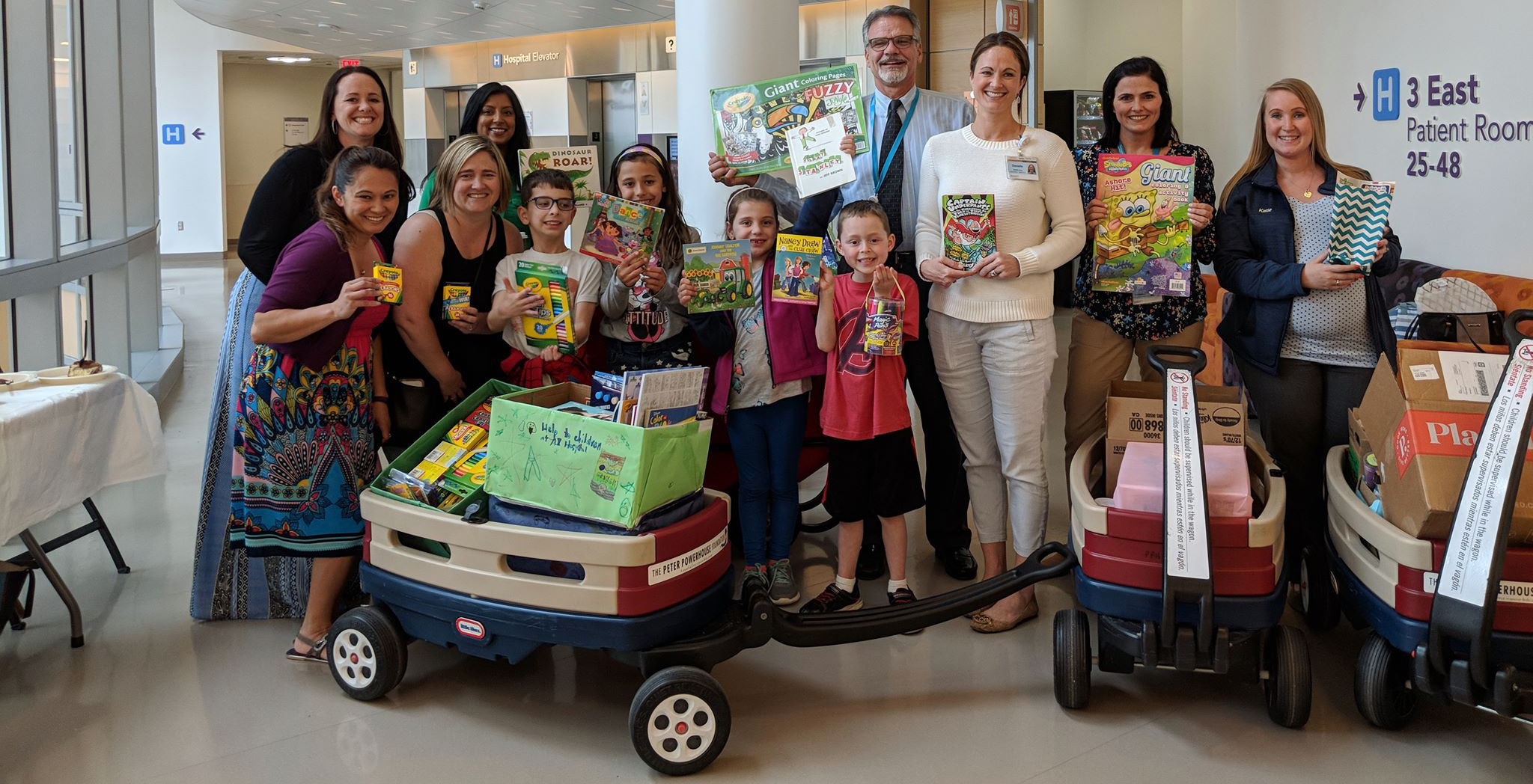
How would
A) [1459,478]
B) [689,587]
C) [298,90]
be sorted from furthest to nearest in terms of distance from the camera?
1. [298,90]
2. [689,587]
3. [1459,478]

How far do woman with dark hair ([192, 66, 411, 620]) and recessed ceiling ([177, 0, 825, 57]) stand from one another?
9.66 meters

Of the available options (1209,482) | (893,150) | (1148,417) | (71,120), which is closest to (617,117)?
(71,120)

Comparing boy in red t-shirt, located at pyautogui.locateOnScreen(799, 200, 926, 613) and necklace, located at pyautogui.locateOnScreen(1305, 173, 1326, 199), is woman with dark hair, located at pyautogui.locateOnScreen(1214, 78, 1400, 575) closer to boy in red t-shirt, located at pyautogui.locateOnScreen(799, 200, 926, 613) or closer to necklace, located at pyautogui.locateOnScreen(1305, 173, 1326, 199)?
necklace, located at pyautogui.locateOnScreen(1305, 173, 1326, 199)

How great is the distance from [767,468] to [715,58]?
1.95 m

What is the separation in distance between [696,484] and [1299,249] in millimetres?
1920

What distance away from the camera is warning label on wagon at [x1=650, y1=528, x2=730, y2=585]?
2.60 m

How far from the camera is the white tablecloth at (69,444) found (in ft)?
9.77

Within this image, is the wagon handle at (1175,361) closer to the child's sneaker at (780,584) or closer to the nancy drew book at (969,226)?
the nancy drew book at (969,226)

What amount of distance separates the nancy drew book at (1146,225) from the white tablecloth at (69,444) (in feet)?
9.73

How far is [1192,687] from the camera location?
3.01m

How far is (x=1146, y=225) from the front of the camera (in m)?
3.30

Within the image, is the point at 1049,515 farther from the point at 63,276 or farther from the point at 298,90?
the point at 298,90

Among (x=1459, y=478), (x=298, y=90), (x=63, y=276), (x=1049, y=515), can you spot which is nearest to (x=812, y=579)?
(x=1049, y=515)

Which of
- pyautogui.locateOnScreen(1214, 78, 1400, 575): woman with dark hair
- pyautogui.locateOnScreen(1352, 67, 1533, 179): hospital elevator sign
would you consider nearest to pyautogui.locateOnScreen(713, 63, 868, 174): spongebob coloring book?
pyautogui.locateOnScreen(1214, 78, 1400, 575): woman with dark hair
